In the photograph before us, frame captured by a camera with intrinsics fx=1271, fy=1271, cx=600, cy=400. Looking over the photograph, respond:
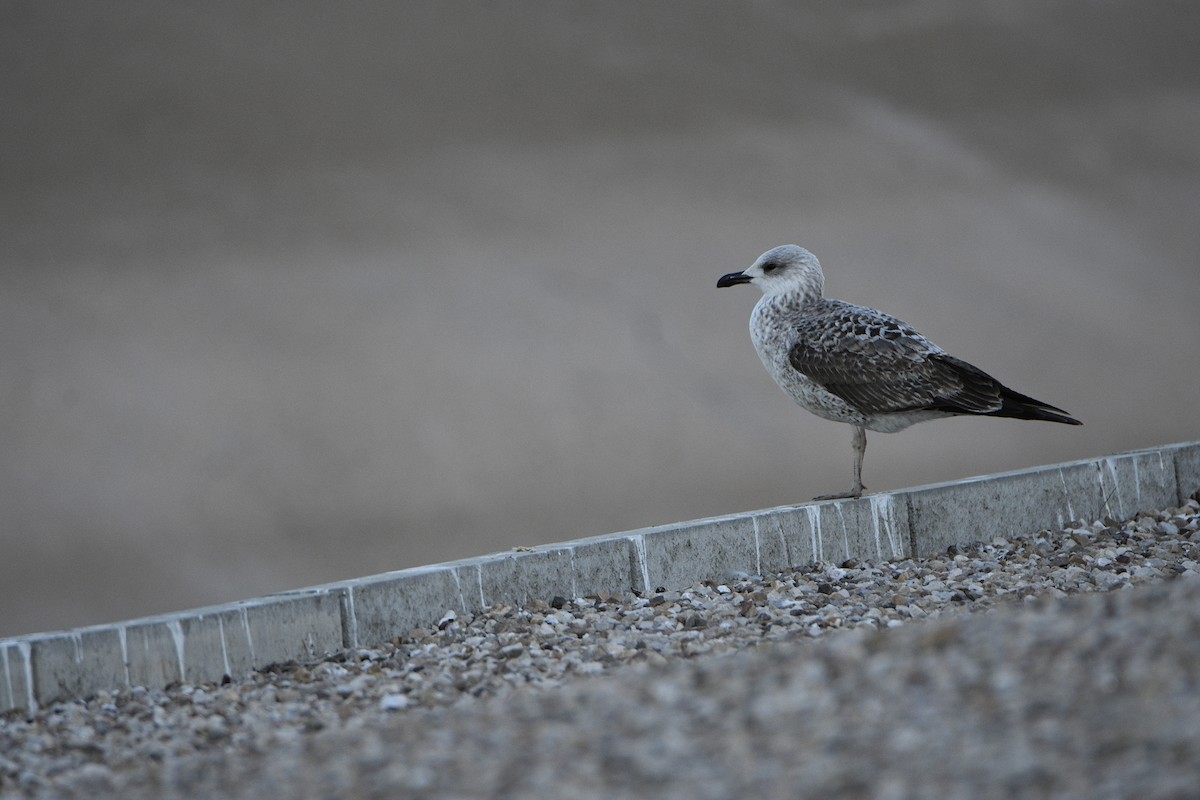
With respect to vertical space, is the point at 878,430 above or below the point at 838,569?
above

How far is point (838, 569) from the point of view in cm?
586

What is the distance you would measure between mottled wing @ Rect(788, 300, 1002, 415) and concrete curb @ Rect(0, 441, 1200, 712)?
→ 21.2 inches

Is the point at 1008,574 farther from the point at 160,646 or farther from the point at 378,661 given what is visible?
the point at 160,646

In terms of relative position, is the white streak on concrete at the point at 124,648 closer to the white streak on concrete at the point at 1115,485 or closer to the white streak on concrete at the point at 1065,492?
the white streak on concrete at the point at 1065,492

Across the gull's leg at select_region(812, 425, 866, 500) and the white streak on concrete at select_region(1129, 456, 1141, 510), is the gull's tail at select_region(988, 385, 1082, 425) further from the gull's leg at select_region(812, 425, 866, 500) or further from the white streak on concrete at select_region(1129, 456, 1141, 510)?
the white streak on concrete at select_region(1129, 456, 1141, 510)

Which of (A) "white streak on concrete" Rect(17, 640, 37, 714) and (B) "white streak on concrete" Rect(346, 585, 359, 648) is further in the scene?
(B) "white streak on concrete" Rect(346, 585, 359, 648)

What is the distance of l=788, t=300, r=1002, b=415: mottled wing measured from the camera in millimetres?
5977

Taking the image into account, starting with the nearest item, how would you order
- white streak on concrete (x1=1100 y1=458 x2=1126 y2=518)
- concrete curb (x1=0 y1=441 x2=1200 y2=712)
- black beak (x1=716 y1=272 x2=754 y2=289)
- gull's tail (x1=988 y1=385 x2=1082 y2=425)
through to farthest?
concrete curb (x1=0 y1=441 x2=1200 y2=712) < gull's tail (x1=988 y1=385 x2=1082 y2=425) < black beak (x1=716 y1=272 x2=754 y2=289) < white streak on concrete (x1=1100 y1=458 x2=1126 y2=518)

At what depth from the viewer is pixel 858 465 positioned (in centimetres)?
633

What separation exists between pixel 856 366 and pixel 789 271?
695 millimetres

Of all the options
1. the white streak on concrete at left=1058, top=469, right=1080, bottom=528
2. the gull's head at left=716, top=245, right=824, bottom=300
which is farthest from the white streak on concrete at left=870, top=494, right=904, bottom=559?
the white streak on concrete at left=1058, top=469, right=1080, bottom=528

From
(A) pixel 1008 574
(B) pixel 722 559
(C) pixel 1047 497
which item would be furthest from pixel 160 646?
(C) pixel 1047 497

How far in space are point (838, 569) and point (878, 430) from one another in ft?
2.75

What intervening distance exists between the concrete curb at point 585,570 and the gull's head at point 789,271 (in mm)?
1097
